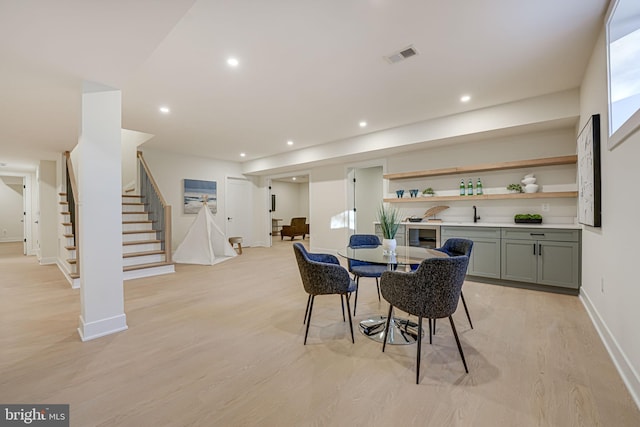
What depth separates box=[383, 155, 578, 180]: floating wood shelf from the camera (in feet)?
12.6

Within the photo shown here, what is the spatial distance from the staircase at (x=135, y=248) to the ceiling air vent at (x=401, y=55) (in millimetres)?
4777

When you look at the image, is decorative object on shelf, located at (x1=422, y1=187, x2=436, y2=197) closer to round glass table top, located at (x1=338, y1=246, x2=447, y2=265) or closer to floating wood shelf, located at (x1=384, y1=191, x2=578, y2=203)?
floating wood shelf, located at (x1=384, y1=191, x2=578, y2=203)

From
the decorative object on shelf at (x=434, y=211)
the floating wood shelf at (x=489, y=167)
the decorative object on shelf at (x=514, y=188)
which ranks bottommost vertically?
the decorative object on shelf at (x=434, y=211)

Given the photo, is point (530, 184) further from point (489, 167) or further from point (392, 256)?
point (392, 256)

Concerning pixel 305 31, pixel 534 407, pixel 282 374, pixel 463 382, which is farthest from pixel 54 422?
pixel 305 31

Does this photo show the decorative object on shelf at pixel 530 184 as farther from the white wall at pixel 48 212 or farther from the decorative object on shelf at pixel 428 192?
the white wall at pixel 48 212

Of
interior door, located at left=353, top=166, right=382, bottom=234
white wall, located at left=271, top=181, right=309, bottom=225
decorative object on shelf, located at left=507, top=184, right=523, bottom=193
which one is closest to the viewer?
decorative object on shelf, located at left=507, top=184, right=523, bottom=193

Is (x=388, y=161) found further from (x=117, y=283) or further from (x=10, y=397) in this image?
(x=10, y=397)

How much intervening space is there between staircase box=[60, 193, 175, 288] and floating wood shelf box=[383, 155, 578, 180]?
4.63 meters

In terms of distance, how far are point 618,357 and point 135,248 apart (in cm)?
626

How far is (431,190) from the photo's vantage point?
203 inches

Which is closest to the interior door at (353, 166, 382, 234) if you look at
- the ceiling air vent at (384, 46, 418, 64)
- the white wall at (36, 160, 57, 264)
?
the ceiling air vent at (384, 46, 418, 64)

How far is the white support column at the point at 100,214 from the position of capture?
247 centimetres

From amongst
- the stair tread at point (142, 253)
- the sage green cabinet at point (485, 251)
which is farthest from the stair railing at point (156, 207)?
the sage green cabinet at point (485, 251)
